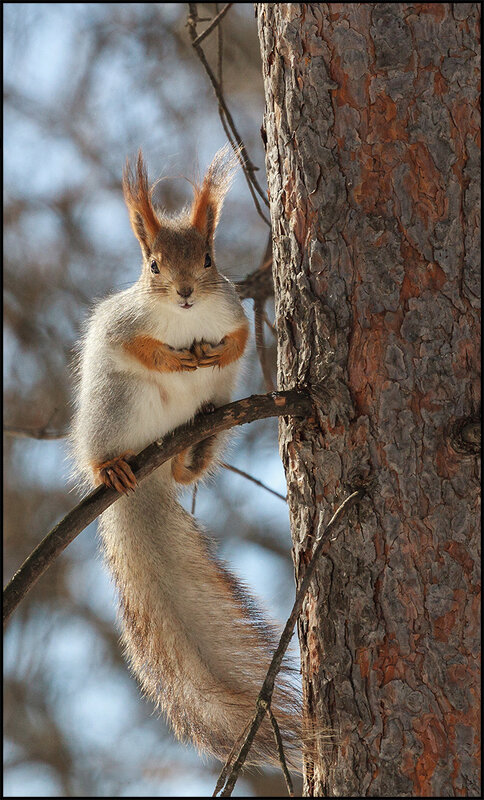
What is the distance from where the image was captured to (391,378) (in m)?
1.29

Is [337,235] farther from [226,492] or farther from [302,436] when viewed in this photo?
[226,492]

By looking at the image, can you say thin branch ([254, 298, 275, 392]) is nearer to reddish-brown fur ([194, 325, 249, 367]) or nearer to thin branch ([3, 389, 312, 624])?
reddish-brown fur ([194, 325, 249, 367])

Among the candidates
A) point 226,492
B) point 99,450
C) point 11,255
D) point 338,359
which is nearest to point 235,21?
point 11,255

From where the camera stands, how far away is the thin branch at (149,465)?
1.29m

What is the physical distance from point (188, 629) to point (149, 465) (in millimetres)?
341

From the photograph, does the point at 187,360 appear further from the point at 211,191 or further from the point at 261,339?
the point at 261,339

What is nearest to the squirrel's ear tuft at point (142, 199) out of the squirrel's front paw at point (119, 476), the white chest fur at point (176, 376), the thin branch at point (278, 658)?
the white chest fur at point (176, 376)

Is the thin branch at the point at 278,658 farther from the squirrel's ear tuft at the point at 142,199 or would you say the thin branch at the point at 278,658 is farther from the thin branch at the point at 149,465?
the squirrel's ear tuft at the point at 142,199

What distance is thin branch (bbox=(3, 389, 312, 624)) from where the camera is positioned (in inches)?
50.8

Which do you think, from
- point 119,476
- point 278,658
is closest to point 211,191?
point 119,476

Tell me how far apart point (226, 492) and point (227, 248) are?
109cm

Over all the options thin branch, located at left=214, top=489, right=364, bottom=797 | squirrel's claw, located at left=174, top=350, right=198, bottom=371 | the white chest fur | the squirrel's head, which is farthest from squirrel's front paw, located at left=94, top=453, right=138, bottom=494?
thin branch, located at left=214, top=489, right=364, bottom=797

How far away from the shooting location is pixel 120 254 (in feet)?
12.6

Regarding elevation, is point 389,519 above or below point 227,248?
below
